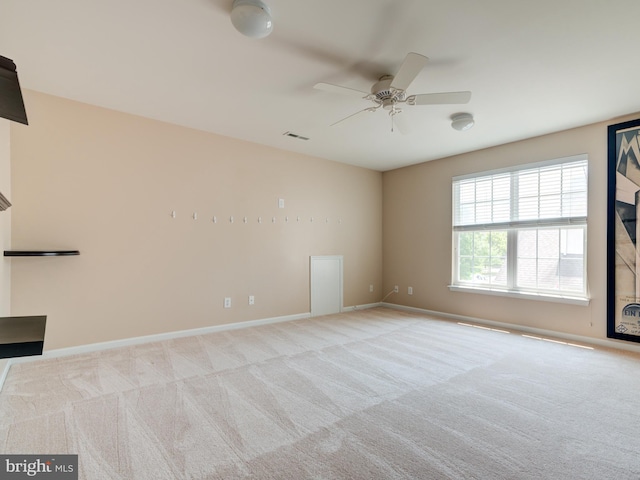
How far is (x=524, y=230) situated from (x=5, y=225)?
582 cm

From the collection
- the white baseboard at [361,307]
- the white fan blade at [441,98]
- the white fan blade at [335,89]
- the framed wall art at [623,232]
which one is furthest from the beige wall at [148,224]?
the framed wall art at [623,232]

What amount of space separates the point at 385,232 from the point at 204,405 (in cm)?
466

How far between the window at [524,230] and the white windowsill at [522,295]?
25mm

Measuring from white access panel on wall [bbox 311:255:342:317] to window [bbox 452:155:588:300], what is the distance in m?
1.91

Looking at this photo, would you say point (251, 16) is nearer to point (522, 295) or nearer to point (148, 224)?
point (148, 224)

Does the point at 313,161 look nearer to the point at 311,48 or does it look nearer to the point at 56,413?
the point at 311,48

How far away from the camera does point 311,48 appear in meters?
2.36

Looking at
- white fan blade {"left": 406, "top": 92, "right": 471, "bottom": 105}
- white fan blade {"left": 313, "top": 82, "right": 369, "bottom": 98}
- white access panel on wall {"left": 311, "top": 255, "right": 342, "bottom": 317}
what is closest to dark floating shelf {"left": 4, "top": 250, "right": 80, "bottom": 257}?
white fan blade {"left": 313, "top": 82, "right": 369, "bottom": 98}

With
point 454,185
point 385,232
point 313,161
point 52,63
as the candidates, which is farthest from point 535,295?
point 52,63

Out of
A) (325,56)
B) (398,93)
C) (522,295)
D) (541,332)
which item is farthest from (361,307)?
(325,56)

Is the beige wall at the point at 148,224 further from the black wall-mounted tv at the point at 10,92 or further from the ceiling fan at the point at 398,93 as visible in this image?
the black wall-mounted tv at the point at 10,92

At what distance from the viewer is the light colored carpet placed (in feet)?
5.58

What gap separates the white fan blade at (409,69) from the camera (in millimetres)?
2059

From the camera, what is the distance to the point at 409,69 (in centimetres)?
220
